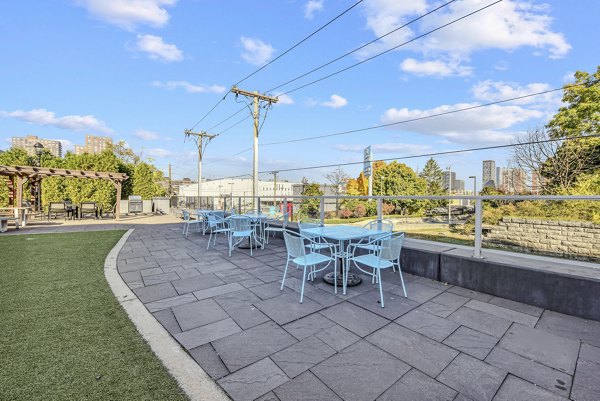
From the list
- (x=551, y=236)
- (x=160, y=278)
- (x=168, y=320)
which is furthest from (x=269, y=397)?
(x=551, y=236)

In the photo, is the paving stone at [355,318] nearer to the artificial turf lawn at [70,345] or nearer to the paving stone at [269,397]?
the paving stone at [269,397]

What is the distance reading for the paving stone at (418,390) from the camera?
4.98 feet

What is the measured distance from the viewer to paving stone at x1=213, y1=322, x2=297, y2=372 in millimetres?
1889

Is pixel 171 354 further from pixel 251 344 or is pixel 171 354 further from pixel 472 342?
pixel 472 342

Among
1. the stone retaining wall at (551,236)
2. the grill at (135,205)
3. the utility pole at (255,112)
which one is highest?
the utility pole at (255,112)

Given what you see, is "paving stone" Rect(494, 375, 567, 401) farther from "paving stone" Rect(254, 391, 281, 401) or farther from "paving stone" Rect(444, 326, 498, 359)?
"paving stone" Rect(254, 391, 281, 401)

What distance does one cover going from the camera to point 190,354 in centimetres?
195

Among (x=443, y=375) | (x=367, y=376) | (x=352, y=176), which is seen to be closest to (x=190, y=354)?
(x=367, y=376)

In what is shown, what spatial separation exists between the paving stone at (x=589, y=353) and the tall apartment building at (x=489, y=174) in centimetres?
2180

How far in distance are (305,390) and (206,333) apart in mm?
1067

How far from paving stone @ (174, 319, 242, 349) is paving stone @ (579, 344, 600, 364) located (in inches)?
103

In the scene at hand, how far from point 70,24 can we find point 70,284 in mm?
8620

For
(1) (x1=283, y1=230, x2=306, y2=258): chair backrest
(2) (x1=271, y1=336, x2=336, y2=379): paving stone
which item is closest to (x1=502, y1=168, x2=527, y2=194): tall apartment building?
(1) (x1=283, y1=230, x2=306, y2=258): chair backrest

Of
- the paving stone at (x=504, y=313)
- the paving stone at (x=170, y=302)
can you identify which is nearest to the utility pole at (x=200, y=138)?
the paving stone at (x=170, y=302)
